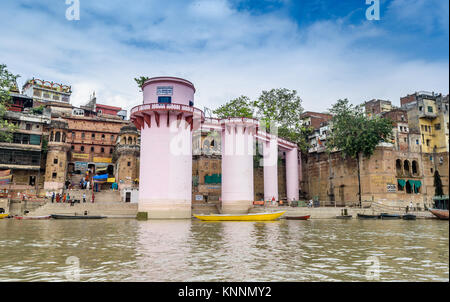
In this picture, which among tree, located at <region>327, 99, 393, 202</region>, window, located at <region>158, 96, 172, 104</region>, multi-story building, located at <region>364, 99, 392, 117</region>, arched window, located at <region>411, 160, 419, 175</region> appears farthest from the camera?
multi-story building, located at <region>364, 99, 392, 117</region>

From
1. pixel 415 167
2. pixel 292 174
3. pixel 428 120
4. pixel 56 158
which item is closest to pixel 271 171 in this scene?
pixel 292 174

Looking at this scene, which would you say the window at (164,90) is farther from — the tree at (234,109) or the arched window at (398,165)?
the arched window at (398,165)

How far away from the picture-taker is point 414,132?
54781 millimetres

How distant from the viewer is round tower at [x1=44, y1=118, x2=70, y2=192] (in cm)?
4981

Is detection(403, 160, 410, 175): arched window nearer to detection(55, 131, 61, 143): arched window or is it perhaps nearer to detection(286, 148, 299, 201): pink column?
detection(286, 148, 299, 201): pink column

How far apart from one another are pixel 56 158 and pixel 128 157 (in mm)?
10165

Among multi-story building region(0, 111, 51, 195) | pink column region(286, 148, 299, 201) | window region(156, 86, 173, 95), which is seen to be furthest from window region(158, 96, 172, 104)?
multi-story building region(0, 111, 51, 195)

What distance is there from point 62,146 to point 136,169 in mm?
11321

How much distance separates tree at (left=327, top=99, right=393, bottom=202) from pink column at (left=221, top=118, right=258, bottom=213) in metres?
12.6

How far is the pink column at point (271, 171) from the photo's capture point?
44.7 m

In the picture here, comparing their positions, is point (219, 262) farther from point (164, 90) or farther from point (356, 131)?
point (356, 131)

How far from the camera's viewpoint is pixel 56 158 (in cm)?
5019
